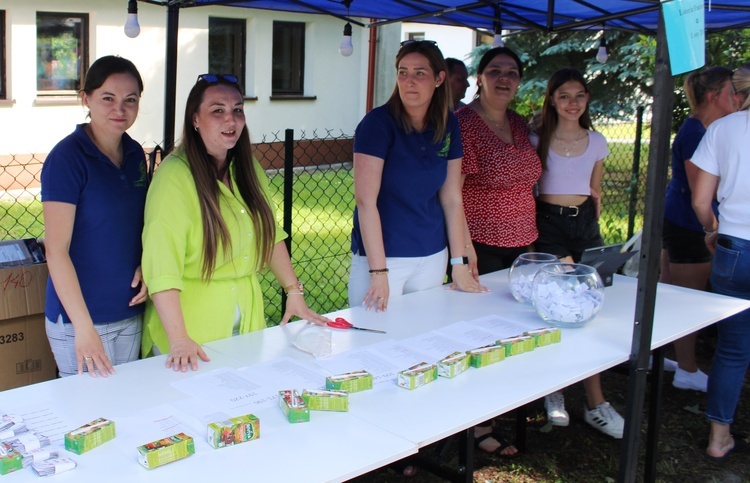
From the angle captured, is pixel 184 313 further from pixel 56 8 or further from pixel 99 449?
pixel 56 8

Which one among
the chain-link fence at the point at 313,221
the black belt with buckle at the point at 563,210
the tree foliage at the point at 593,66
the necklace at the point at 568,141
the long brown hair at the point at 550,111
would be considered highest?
the tree foliage at the point at 593,66

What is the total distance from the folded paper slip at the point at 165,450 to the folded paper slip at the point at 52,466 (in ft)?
0.46

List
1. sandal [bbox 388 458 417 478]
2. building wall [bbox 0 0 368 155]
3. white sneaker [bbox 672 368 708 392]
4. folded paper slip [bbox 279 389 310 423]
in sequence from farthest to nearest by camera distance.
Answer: building wall [bbox 0 0 368 155] → white sneaker [bbox 672 368 708 392] → sandal [bbox 388 458 417 478] → folded paper slip [bbox 279 389 310 423]

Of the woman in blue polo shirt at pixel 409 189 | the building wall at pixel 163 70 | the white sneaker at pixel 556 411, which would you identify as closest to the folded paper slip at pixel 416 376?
the woman in blue polo shirt at pixel 409 189

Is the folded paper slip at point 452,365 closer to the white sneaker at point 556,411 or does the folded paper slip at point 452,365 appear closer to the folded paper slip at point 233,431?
the folded paper slip at point 233,431

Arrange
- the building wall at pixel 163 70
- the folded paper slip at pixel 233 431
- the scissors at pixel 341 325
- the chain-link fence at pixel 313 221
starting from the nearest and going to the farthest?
the folded paper slip at pixel 233 431 < the scissors at pixel 341 325 < the chain-link fence at pixel 313 221 < the building wall at pixel 163 70

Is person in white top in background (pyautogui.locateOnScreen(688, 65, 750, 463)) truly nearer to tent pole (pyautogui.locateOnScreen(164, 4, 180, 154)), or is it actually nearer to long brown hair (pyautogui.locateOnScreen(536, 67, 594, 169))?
long brown hair (pyautogui.locateOnScreen(536, 67, 594, 169))

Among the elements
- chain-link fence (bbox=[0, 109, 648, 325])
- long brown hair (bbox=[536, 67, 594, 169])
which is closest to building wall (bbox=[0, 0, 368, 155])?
chain-link fence (bbox=[0, 109, 648, 325])

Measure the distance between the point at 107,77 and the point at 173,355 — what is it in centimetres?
90

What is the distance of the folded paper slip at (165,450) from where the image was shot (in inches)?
62.9

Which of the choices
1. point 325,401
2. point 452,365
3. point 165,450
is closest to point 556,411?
point 452,365

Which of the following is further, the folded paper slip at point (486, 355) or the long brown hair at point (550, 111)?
the long brown hair at point (550, 111)

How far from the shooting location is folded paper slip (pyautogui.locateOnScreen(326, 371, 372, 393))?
2.01 m

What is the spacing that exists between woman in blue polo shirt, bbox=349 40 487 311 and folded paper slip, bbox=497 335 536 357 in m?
0.57
